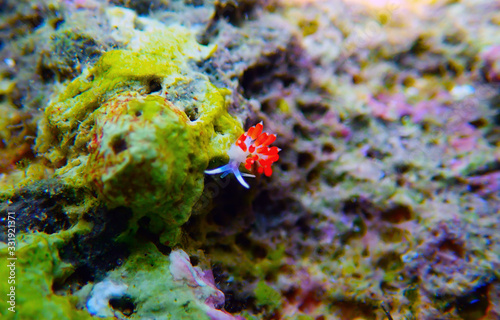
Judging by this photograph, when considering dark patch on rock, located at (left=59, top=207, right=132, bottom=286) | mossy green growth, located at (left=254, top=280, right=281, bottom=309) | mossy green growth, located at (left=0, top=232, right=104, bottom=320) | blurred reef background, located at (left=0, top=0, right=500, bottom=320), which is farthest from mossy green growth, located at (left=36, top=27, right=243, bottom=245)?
mossy green growth, located at (left=254, top=280, right=281, bottom=309)

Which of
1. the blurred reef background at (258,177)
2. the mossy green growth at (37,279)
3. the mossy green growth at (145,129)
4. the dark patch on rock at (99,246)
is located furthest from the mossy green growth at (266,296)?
the mossy green growth at (37,279)

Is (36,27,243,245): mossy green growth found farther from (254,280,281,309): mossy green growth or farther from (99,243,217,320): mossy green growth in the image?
(254,280,281,309): mossy green growth

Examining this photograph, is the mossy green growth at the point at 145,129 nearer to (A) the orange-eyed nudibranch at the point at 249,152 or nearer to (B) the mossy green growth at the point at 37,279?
Answer: (A) the orange-eyed nudibranch at the point at 249,152

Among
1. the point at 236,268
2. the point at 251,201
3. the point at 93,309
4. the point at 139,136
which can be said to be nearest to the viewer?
the point at 139,136

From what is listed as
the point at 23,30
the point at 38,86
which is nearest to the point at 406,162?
the point at 38,86

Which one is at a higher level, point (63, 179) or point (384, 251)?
point (63, 179)

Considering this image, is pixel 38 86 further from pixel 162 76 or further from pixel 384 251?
pixel 384 251
